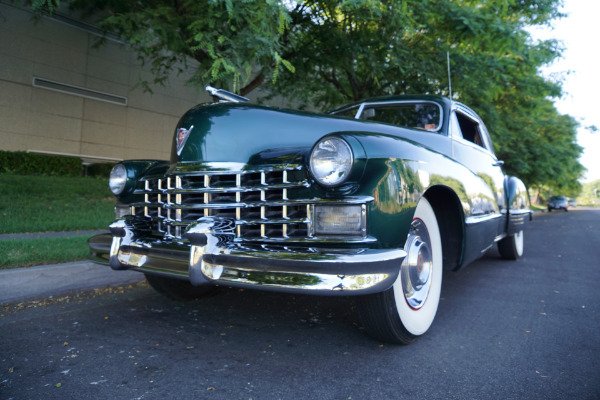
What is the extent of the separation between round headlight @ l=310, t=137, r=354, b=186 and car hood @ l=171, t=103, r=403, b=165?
281mm

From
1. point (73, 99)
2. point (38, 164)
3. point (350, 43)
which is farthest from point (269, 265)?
point (73, 99)

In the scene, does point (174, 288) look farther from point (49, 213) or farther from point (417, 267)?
point (49, 213)

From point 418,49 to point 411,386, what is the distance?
8427 millimetres

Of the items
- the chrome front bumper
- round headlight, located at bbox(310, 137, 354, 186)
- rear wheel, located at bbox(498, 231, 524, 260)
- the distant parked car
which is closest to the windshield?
round headlight, located at bbox(310, 137, 354, 186)

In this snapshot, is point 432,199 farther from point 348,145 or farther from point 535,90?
point 535,90

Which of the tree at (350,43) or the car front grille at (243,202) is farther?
the tree at (350,43)

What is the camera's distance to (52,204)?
24.8 ft

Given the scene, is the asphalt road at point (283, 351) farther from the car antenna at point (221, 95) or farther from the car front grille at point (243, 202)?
the car antenna at point (221, 95)

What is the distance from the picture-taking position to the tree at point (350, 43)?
5.39 metres

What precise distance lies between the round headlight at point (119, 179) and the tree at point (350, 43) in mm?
2405

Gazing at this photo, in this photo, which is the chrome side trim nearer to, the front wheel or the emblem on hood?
the front wheel

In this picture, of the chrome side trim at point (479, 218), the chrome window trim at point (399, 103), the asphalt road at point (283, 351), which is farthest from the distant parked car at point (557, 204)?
the asphalt road at point (283, 351)

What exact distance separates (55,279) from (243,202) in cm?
219

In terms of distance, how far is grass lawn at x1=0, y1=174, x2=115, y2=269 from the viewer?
401cm
